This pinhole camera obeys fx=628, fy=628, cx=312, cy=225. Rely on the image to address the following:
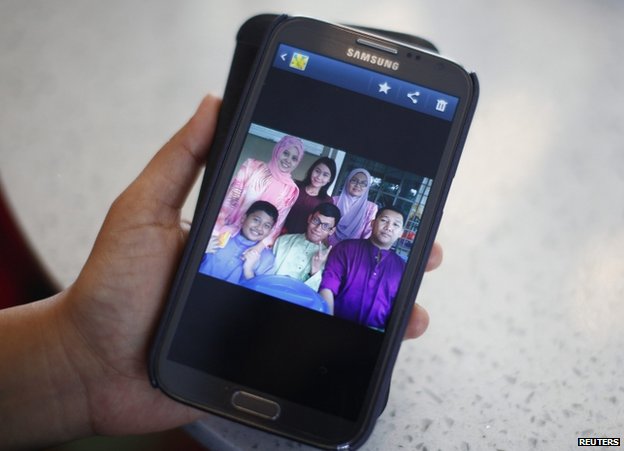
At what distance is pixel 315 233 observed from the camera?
53cm

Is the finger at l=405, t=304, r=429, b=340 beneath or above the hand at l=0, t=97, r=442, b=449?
above

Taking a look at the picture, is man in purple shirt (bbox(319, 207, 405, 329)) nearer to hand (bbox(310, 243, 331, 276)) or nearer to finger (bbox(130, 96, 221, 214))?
hand (bbox(310, 243, 331, 276))

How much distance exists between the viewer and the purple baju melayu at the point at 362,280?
525 millimetres

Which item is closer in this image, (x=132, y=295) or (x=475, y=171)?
(x=132, y=295)

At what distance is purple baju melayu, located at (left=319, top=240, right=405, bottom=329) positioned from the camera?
525 mm

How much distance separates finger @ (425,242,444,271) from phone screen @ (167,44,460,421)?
0.23 ft

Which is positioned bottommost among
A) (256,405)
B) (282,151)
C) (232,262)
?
(256,405)

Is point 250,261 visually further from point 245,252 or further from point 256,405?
point 256,405

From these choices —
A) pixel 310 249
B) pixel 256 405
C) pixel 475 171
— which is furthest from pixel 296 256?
pixel 475 171

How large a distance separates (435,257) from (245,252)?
185mm

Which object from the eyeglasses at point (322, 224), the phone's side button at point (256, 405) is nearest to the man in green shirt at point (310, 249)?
the eyeglasses at point (322, 224)

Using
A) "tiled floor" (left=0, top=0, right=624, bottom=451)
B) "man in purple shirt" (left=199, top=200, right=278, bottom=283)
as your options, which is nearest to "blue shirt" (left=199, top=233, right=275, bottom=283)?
"man in purple shirt" (left=199, top=200, right=278, bottom=283)

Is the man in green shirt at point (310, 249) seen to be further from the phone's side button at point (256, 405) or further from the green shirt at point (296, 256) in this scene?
the phone's side button at point (256, 405)

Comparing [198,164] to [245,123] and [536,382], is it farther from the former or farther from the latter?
[536,382]
